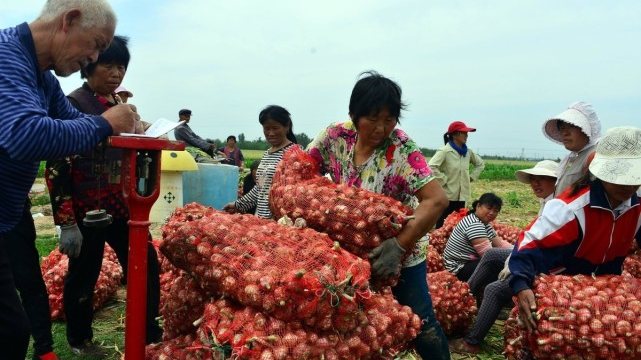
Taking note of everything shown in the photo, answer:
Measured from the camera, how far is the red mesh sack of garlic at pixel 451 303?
4.17 meters

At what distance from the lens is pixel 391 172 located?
2826mm

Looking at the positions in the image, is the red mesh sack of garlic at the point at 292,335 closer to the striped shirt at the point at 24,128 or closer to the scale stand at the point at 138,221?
the scale stand at the point at 138,221

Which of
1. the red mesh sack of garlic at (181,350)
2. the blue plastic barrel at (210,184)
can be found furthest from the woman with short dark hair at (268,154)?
the blue plastic barrel at (210,184)

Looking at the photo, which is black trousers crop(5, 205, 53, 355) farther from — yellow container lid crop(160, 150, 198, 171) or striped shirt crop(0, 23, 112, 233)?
yellow container lid crop(160, 150, 198, 171)

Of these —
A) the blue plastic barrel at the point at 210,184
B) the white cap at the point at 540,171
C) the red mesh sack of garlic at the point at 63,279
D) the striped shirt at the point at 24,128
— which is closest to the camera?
the striped shirt at the point at 24,128

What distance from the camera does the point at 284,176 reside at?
2.94 m

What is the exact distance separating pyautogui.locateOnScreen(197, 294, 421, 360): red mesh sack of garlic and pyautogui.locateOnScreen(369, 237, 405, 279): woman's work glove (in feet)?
0.54

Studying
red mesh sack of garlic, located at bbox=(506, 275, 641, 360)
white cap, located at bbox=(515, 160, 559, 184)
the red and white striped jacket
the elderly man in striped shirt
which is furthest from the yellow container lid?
red mesh sack of garlic, located at bbox=(506, 275, 641, 360)

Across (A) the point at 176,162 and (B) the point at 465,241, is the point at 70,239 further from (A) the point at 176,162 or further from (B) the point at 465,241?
(A) the point at 176,162

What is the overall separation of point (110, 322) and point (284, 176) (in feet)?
8.23

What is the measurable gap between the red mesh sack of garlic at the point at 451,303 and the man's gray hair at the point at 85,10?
305cm

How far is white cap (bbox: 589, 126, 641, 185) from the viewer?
2.97m

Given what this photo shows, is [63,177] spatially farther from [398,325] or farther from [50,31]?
[398,325]

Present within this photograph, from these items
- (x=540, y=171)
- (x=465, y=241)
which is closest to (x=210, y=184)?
(x=465, y=241)
